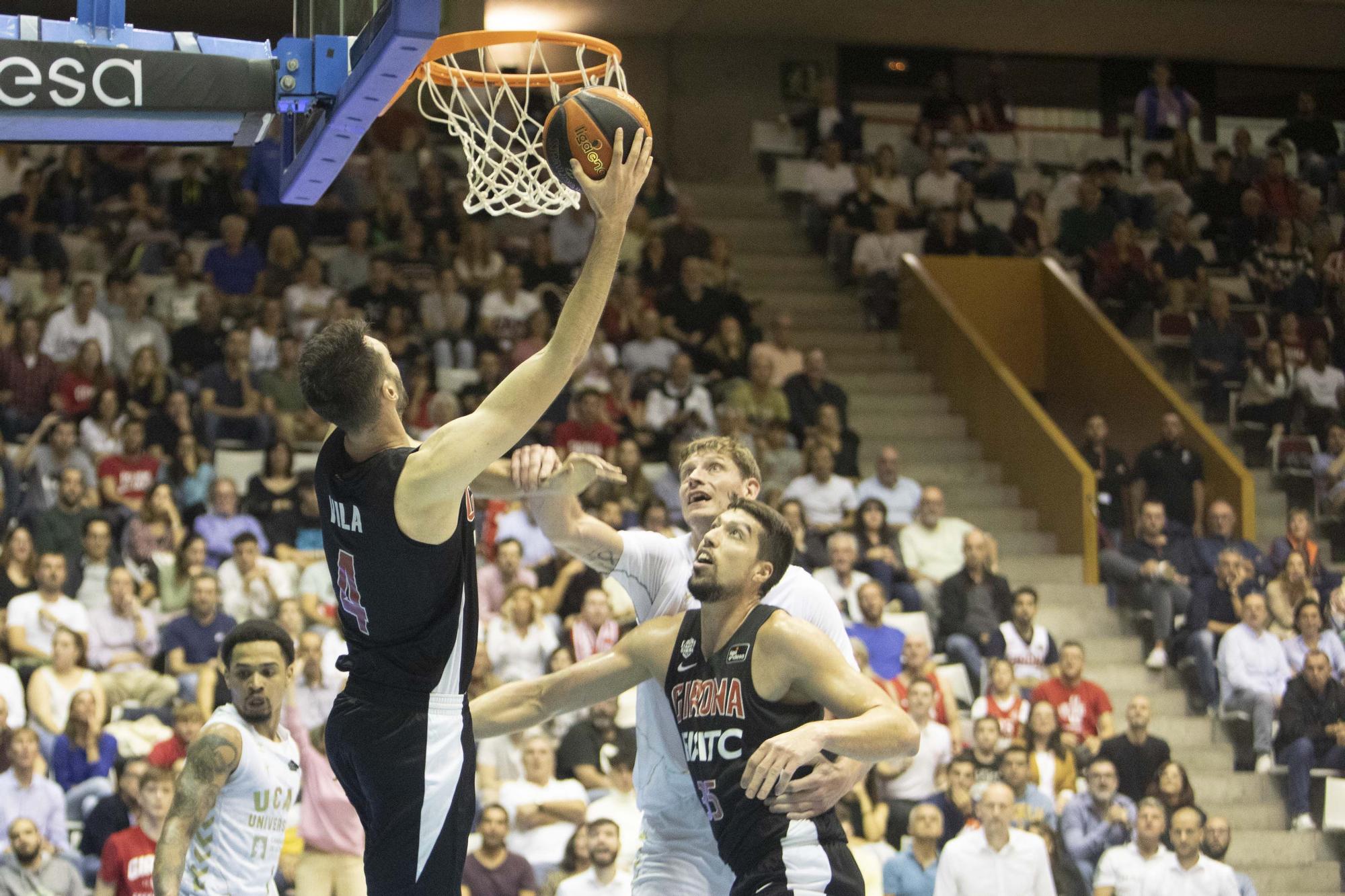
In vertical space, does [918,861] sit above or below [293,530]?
below

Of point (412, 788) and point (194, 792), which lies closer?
point (412, 788)

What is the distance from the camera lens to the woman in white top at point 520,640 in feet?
33.9

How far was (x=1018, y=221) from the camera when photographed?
56.4ft

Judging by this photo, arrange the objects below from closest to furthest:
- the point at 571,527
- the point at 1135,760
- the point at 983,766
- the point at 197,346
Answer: the point at 571,527 → the point at 983,766 → the point at 1135,760 → the point at 197,346

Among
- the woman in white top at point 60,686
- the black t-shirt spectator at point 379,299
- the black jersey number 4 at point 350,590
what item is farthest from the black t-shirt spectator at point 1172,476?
the black jersey number 4 at point 350,590

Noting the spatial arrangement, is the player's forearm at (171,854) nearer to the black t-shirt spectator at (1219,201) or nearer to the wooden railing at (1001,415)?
the wooden railing at (1001,415)

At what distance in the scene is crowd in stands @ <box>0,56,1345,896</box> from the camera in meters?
9.48

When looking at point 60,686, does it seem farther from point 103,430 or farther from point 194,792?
point 194,792

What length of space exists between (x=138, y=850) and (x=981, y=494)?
329 inches

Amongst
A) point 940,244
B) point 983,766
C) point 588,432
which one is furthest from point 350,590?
point 940,244

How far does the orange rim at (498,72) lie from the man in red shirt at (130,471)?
591cm

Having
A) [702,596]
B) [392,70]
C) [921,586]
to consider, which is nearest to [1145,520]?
[921,586]

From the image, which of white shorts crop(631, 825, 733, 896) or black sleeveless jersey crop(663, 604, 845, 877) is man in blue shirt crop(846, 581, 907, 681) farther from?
black sleeveless jersey crop(663, 604, 845, 877)

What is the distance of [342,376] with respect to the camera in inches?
156
